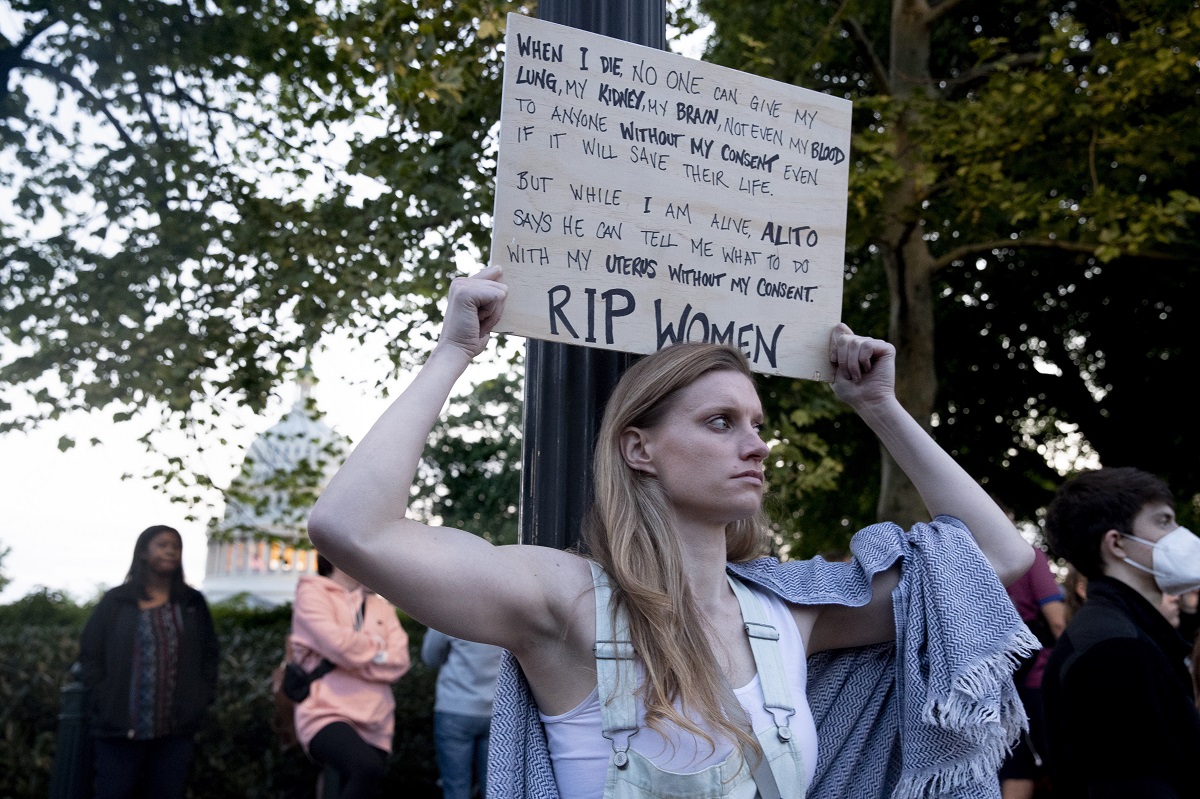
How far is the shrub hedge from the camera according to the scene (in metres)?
8.23

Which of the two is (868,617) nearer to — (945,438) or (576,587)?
(576,587)

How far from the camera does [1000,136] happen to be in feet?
27.2

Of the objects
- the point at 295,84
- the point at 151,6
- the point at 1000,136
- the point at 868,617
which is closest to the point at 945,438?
the point at 1000,136

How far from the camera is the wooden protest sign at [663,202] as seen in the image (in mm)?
2314

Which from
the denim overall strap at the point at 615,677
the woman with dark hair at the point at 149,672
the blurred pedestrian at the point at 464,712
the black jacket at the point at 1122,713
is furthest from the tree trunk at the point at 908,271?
the denim overall strap at the point at 615,677

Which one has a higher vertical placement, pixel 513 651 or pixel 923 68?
pixel 923 68

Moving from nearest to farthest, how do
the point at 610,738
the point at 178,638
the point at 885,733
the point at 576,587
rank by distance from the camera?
the point at 610,738
the point at 576,587
the point at 885,733
the point at 178,638

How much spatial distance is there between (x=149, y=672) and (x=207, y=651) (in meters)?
0.40

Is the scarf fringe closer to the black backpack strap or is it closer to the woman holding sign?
the woman holding sign

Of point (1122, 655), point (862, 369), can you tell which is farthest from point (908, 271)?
point (862, 369)

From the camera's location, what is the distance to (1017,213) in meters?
8.29

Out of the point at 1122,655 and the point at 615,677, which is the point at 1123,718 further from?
the point at 615,677

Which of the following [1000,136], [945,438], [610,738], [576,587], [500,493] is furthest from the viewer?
[500,493]

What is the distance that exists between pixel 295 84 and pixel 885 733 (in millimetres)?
8475
